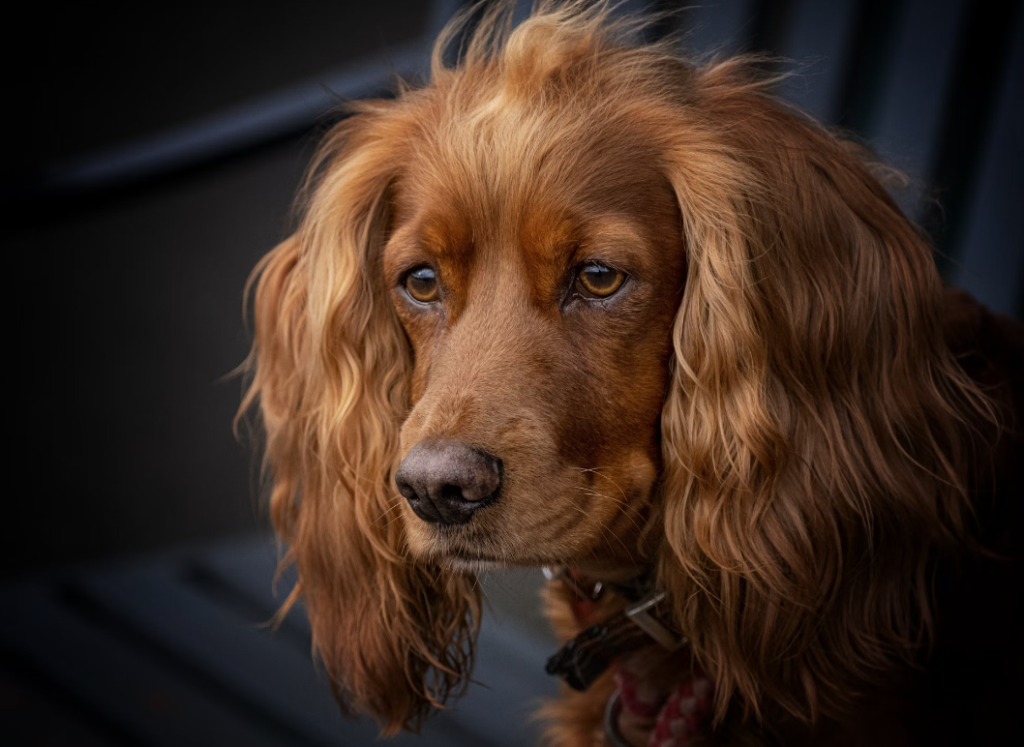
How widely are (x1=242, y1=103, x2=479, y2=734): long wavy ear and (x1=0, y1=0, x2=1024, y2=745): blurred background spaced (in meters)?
1.52

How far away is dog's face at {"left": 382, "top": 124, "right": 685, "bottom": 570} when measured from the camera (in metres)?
1.48

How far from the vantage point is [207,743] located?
328 cm

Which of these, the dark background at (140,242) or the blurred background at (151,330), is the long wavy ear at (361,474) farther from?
the dark background at (140,242)

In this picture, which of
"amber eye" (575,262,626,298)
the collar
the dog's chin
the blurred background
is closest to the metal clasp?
the collar

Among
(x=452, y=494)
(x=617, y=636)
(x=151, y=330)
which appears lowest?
(x=151, y=330)

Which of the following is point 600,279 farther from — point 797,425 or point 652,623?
point 652,623

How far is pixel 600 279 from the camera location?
1.59 m

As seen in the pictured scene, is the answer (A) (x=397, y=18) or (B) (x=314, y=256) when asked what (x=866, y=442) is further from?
(A) (x=397, y=18)

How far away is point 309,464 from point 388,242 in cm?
50

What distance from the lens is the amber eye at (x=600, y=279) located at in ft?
5.20

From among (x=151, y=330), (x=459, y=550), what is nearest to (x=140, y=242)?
(x=151, y=330)

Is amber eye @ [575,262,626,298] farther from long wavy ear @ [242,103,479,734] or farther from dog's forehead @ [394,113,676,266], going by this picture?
long wavy ear @ [242,103,479,734]

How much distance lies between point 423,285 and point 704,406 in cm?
55

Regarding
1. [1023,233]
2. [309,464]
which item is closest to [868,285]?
[309,464]
